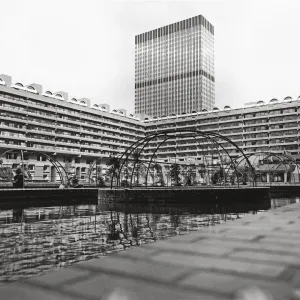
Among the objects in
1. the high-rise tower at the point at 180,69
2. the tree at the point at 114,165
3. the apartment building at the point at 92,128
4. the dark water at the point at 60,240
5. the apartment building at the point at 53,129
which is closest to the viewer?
the dark water at the point at 60,240

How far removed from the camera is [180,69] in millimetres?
186250

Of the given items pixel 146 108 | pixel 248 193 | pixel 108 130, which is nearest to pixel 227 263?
pixel 248 193

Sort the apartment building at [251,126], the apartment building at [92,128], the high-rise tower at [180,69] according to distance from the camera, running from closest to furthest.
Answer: the apartment building at [92,128] < the apartment building at [251,126] < the high-rise tower at [180,69]

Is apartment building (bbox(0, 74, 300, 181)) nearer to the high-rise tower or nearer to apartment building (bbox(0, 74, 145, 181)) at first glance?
apartment building (bbox(0, 74, 145, 181))

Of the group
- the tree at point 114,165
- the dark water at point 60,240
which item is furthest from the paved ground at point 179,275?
the tree at point 114,165

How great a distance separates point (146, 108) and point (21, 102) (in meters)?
124

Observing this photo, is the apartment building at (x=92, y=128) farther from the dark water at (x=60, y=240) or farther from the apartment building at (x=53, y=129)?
the dark water at (x=60, y=240)

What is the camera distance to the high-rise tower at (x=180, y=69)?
182 meters

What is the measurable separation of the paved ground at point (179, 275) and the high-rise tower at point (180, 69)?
176497mm

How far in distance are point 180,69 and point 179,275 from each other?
623 feet

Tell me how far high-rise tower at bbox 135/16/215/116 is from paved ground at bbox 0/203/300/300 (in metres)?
176

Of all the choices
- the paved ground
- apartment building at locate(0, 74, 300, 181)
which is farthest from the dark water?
apartment building at locate(0, 74, 300, 181)

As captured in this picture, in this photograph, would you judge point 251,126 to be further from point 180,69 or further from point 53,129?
point 180,69

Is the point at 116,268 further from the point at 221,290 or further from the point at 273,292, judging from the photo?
the point at 273,292
